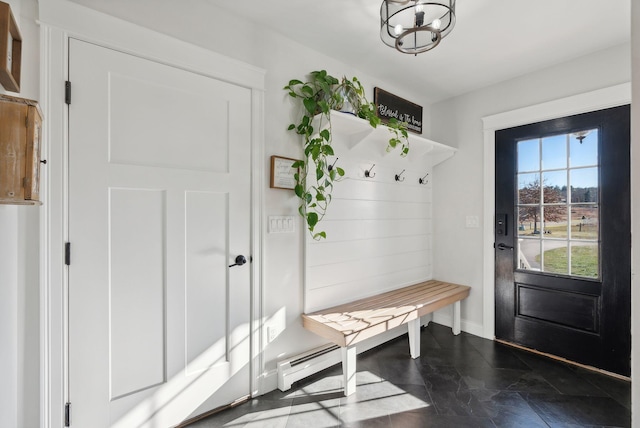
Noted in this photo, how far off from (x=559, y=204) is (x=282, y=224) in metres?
2.26

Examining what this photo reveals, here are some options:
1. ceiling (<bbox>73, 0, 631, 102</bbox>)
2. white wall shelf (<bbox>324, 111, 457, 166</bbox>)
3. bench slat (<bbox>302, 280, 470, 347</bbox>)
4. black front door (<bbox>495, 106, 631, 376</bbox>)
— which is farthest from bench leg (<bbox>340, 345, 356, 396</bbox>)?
ceiling (<bbox>73, 0, 631, 102</bbox>)

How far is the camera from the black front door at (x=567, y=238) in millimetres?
2217

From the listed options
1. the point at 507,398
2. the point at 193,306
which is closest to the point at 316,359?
the point at 193,306

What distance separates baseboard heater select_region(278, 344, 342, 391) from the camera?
2.05 m

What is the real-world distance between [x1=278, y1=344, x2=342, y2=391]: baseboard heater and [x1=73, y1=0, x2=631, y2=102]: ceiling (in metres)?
2.19

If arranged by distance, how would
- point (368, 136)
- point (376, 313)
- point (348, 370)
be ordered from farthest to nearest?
point (368, 136), point (376, 313), point (348, 370)

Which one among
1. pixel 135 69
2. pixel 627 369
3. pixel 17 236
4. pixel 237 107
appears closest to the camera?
pixel 17 236

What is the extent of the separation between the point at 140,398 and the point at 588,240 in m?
3.20

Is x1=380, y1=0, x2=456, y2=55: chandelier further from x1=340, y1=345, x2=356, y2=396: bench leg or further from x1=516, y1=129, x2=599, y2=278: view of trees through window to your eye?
x1=340, y1=345, x2=356, y2=396: bench leg

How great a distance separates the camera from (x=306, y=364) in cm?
217

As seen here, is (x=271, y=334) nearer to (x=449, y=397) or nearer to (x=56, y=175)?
(x=449, y=397)

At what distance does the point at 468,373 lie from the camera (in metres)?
2.27

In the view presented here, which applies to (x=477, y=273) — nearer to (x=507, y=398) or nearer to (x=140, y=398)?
(x=507, y=398)

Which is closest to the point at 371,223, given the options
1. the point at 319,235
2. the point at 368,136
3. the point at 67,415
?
the point at 319,235
